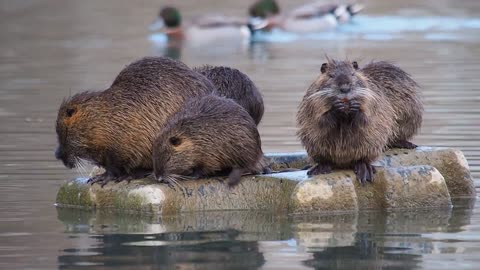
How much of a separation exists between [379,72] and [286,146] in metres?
2.02

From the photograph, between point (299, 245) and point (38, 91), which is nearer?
point (299, 245)

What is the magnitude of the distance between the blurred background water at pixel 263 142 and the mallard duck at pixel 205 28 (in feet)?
1.74

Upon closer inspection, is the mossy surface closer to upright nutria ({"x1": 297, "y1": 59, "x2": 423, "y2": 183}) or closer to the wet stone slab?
the wet stone slab

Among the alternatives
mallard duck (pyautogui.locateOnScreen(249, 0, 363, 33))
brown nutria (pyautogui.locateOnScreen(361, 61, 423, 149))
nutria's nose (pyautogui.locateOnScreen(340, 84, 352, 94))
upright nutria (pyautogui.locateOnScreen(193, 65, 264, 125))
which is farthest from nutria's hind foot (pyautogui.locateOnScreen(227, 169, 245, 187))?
mallard duck (pyautogui.locateOnScreen(249, 0, 363, 33))

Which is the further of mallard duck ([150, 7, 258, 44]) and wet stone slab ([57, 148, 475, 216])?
mallard duck ([150, 7, 258, 44])

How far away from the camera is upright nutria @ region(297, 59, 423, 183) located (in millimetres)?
8297

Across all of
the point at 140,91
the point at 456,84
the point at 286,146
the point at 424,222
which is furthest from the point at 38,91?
the point at 424,222

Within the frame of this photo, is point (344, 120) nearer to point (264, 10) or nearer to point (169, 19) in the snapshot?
point (169, 19)

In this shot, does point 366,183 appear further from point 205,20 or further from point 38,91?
Answer: point 205,20

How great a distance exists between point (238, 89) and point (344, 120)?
129 cm

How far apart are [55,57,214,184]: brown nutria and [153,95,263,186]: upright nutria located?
0.87ft

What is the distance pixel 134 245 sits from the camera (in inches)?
294

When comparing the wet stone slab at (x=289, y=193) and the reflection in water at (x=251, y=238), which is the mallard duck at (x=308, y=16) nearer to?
the reflection in water at (x=251, y=238)

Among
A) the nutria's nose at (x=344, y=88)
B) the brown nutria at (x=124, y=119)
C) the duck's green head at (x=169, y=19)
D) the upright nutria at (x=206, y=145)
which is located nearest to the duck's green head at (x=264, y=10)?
the duck's green head at (x=169, y=19)
